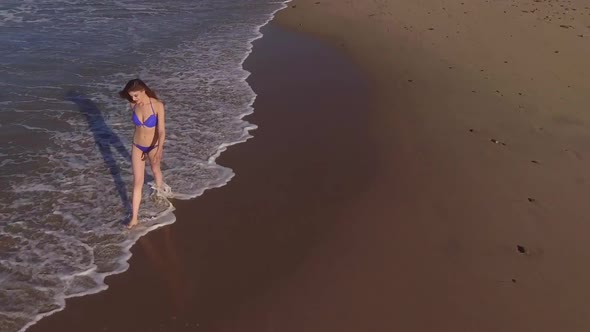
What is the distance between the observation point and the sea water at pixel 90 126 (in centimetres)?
549

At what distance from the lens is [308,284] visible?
513 centimetres

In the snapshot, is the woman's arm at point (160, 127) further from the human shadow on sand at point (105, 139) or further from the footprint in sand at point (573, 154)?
the footprint in sand at point (573, 154)

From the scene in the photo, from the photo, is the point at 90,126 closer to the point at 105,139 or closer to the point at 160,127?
the point at 105,139

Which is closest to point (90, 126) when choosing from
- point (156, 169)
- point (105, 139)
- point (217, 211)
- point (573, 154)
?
point (105, 139)

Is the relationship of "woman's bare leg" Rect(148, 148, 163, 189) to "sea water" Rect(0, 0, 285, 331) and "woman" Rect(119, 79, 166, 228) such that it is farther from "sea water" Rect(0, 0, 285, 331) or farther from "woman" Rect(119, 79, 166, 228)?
"sea water" Rect(0, 0, 285, 331)

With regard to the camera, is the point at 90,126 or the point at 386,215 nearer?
the point at 386,215

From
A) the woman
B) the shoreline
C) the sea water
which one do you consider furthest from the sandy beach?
the woman

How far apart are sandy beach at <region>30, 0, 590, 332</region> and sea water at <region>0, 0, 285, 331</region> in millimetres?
328

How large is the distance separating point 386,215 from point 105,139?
13.9ft

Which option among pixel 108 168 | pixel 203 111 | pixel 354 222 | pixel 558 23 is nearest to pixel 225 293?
pixel 354 222

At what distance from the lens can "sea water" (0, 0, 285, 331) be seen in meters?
5.49

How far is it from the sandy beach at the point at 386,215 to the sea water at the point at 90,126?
328 mm

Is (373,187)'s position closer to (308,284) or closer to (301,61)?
(308,284)

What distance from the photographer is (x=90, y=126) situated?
8383 millimetres
